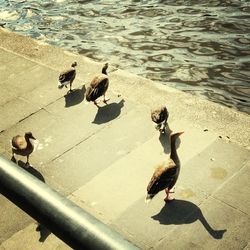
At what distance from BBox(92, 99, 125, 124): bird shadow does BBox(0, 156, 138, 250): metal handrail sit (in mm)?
7510

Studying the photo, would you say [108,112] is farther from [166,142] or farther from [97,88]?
[166,142]

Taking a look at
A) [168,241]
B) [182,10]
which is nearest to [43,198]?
[168,241]

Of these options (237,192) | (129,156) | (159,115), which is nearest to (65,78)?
(159,115)

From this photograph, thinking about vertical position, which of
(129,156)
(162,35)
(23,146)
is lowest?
(162,35)

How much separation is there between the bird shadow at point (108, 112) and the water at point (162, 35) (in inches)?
126

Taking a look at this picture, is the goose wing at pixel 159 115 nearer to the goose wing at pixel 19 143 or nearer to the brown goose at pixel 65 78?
the goose wing at pixel 19 143

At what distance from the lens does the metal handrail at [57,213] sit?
0.98m

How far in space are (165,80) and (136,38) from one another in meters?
3.27

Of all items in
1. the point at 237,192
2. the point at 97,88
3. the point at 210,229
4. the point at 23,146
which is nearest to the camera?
the point at 210,229

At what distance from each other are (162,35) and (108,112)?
22.1 ft

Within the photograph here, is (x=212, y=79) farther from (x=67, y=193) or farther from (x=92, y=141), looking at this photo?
(x=67, y=193)

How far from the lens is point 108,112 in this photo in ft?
29.3

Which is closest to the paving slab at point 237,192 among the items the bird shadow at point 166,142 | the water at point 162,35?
the bird shadow at point 166,142

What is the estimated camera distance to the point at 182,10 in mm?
16234
